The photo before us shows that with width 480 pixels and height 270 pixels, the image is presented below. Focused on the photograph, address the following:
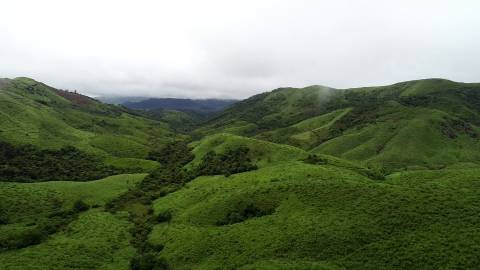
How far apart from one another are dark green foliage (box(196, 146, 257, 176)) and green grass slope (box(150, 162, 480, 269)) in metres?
38.4

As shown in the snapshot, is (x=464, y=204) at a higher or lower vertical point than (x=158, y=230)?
higher

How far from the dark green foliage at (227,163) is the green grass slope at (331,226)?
38.4m

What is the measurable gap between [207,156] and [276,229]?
107279 millimetres

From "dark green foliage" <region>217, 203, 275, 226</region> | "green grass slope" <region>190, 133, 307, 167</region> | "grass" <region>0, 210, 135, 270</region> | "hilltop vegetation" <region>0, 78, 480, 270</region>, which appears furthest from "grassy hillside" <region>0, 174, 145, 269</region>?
"green grass slope" <region>190, 133, 307, 167</region>

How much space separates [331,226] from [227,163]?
9286 centimetres

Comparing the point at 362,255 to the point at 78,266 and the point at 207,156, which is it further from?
the point at 207,156

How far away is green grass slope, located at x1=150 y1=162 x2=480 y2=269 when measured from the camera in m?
70.8

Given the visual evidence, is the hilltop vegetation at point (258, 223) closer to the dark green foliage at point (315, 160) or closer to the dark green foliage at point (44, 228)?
the dark green foliage at point (44, 228)

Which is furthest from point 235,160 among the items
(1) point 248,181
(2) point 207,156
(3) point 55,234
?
(3) point 55,234

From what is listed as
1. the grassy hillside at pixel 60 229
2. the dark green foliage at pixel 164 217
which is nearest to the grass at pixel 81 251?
the grassy hillside at pixel 60 229

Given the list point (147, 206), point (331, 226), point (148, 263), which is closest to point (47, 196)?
point (147, 206)

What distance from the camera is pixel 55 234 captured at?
351ft

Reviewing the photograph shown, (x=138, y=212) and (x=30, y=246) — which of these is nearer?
(x=30, y=246)

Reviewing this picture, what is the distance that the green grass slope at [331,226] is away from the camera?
70750mm
